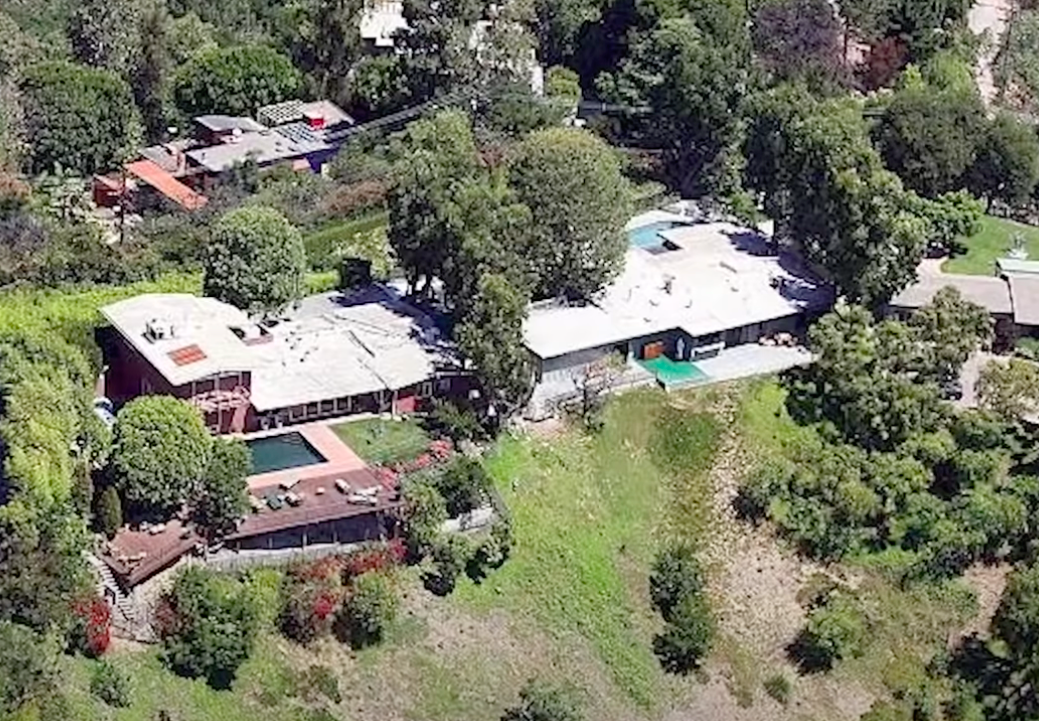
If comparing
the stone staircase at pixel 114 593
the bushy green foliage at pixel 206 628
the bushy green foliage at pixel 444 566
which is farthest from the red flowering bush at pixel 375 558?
the stone staircase at pixel 114 593

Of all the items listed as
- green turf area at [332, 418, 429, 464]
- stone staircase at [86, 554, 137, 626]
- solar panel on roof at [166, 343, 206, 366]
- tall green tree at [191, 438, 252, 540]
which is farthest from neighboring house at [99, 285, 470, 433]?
stone staircase at [86, 554, 137, 626]

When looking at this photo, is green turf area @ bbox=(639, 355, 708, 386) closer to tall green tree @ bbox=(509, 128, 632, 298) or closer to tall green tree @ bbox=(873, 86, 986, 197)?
tall green tree @ bbox=(509, 128, 632, 298)

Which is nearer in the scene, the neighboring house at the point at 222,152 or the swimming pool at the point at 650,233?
the swimming pool at the point at 650,233

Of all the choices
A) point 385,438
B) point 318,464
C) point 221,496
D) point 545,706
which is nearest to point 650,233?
point 385,438

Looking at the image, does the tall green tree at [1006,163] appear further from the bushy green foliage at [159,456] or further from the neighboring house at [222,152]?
the bushy green foliage at [159,456]

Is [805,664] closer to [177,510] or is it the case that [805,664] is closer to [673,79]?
[177,510]
